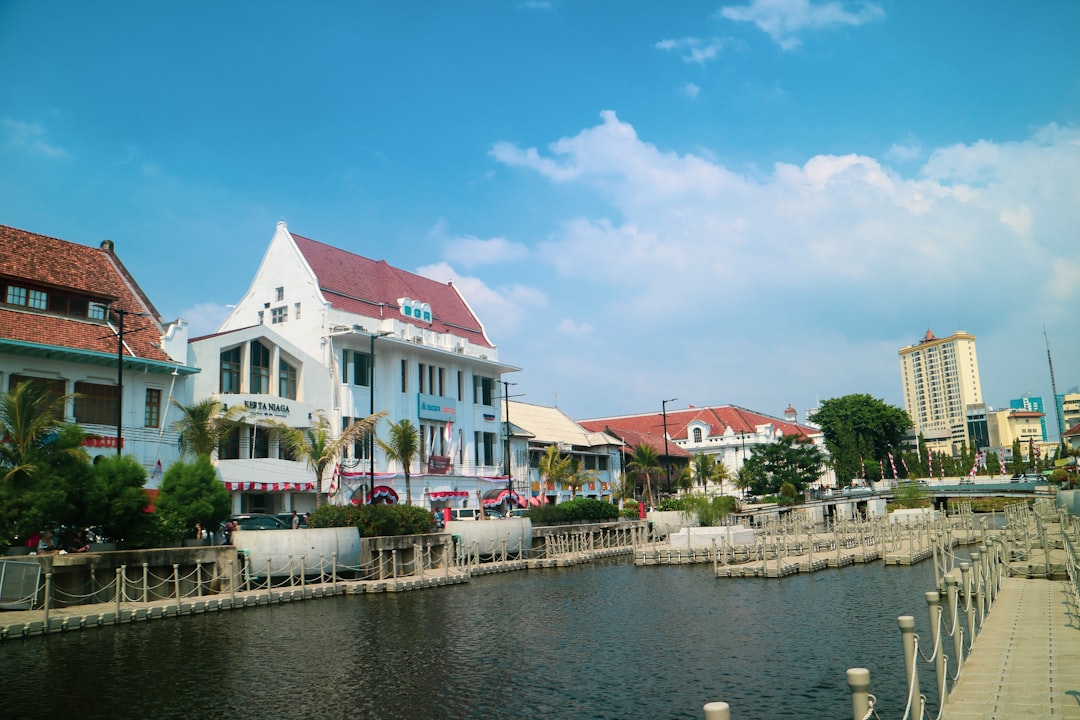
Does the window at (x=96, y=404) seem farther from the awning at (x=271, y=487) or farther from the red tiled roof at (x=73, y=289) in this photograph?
the awning at (x=271, y=487)

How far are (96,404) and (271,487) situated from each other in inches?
381

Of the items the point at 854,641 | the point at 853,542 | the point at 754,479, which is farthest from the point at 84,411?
the point at 754,479

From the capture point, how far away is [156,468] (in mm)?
39438

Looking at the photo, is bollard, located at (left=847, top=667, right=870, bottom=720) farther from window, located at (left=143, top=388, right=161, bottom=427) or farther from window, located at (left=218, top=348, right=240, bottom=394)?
window, located at (left=218, top=348, right=240, bottom=394)

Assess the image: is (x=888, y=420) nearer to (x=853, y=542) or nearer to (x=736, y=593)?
(x=853, y=542)

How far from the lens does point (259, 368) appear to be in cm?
4772

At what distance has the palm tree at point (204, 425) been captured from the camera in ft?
123

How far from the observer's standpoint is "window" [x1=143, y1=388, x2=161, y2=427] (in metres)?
40.2

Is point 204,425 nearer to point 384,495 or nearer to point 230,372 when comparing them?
point 230,372

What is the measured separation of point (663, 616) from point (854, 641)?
6.79m

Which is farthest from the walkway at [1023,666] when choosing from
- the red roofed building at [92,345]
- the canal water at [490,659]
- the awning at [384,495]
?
the awning at [384,495]

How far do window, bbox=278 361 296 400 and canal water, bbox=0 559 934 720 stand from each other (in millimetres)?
21049

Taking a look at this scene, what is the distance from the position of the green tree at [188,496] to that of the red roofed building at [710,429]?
209ft

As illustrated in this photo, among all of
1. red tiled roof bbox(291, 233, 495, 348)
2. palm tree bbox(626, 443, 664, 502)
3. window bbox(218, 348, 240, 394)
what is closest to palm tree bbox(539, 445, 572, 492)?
red tiled roof bbox(291, 233, 495, 348)
